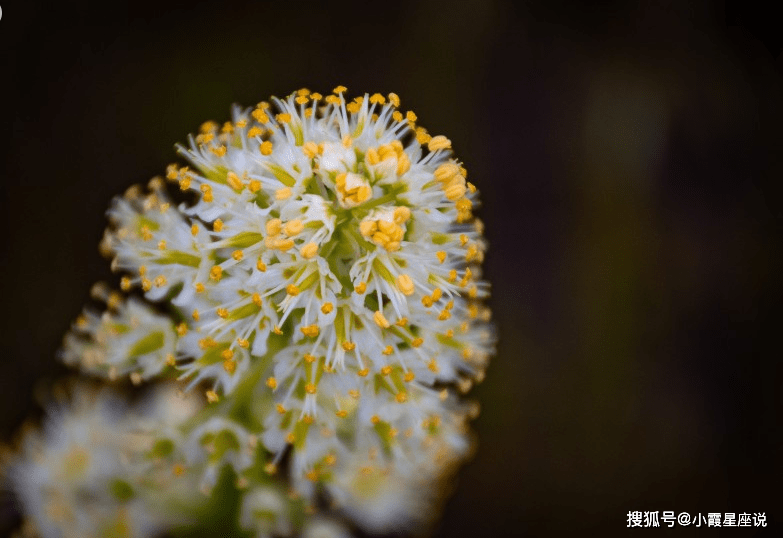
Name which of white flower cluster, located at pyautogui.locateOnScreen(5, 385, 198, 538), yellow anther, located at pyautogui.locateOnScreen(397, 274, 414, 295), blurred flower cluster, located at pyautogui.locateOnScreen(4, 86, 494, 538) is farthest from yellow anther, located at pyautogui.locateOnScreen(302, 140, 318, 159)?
white flower cluster, located at pyautogui.locateOnScreen(5, 385, 198, 538)

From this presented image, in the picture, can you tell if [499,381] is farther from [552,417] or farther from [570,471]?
[570,471]

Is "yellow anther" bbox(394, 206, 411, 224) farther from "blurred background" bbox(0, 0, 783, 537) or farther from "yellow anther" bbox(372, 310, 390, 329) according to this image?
"blurred background" bbox(0, 0, 783, 537)

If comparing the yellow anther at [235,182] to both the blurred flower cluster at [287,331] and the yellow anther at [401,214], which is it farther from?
the yellow anther at [401,214]

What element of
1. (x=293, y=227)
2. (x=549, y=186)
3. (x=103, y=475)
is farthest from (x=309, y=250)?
(x=549, y=186)

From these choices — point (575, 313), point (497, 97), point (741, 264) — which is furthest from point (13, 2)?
point (741, 264)

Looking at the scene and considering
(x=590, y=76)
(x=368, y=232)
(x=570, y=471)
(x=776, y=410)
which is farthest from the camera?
(x=570, y=471)

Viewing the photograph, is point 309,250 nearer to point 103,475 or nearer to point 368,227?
point 368,227
